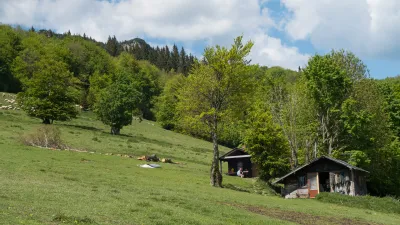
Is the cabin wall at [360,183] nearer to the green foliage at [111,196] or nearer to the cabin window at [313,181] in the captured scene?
the cabin window at [313,181]

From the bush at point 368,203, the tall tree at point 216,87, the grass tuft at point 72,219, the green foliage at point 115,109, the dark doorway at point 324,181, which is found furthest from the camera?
the green foliage at point 115,109

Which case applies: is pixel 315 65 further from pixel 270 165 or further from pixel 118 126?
pixel 118 126

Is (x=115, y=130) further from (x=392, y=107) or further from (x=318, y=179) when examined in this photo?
(x=392, y=107)

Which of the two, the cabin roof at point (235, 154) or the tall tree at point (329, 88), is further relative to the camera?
the cabin roof at point (235, 154)

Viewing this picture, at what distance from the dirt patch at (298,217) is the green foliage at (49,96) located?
47853mm

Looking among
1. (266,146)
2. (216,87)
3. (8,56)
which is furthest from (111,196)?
(8,56)

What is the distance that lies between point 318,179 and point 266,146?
25.1 ft

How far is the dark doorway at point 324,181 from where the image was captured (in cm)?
4583

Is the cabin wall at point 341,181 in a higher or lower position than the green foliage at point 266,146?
lower

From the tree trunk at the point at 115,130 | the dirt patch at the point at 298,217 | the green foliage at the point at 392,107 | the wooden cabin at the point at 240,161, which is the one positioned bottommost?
the dirt patch at the point at 298,217

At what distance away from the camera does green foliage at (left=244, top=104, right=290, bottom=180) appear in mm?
48000

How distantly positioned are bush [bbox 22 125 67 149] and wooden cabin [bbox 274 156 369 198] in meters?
26.4

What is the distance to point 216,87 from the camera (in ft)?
130

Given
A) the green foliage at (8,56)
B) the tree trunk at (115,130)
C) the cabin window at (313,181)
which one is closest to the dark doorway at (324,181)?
the cabin window at (313,181)
